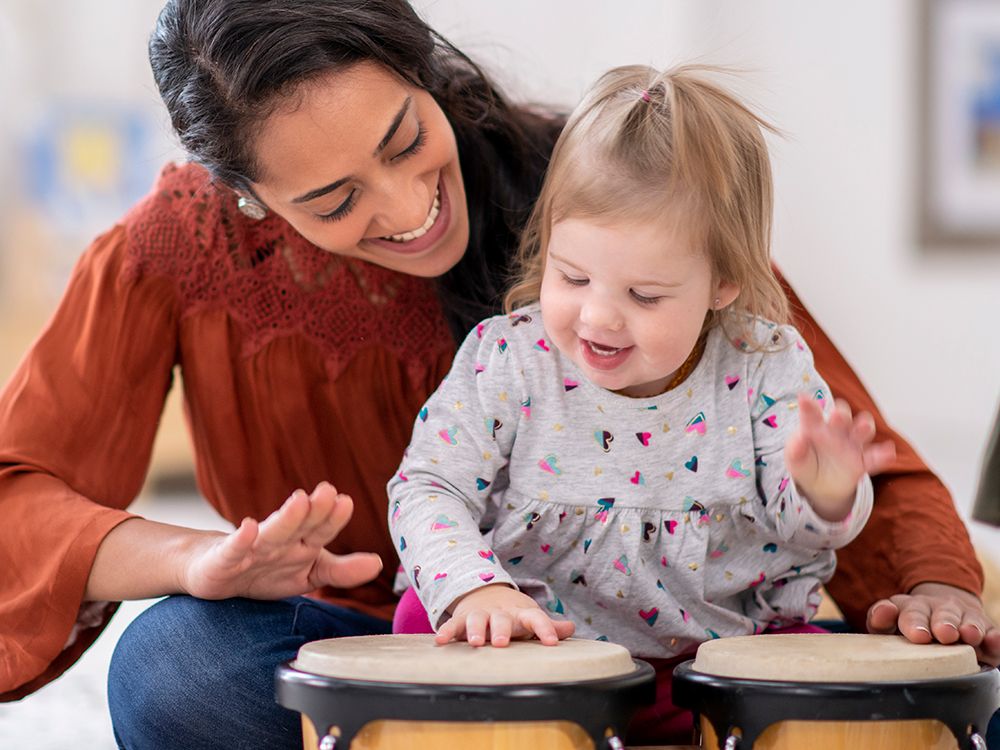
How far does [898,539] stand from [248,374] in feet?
2.56

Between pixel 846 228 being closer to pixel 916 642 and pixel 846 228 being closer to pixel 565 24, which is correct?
pixel 565 24

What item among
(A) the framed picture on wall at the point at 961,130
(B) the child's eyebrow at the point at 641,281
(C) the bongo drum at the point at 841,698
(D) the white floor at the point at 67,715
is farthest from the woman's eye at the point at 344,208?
(A) the framed picture on wall at the point at 961,130

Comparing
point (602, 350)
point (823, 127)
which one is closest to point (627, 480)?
point (602, 350)

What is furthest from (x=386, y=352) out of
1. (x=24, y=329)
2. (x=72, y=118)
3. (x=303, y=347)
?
(x=72, y=118)

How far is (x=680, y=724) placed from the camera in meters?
1.30

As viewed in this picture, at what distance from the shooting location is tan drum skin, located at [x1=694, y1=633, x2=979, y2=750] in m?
1.05

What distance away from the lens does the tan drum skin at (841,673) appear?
3.45ft

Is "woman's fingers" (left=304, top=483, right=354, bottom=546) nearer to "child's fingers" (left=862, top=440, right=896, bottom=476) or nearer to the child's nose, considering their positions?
the child's nose

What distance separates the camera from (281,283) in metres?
1.62

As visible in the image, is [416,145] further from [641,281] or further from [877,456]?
[877,456]

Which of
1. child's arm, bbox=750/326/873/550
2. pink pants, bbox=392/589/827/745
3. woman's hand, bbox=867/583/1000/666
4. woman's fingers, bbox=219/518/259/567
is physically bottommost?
pink pants, bbox=392/589/827/745

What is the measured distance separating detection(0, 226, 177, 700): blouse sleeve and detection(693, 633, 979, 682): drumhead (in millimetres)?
668

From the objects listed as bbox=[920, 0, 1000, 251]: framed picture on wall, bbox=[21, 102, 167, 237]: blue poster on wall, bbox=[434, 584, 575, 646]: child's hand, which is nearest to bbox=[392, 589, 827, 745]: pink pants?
bbox=[434, 584, 575, 646]: child's hand

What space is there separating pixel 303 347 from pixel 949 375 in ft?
15.5
